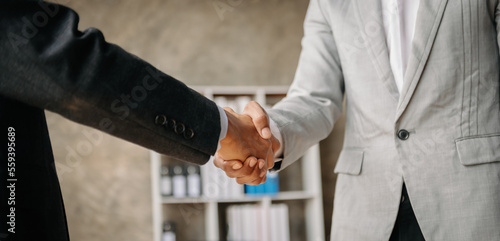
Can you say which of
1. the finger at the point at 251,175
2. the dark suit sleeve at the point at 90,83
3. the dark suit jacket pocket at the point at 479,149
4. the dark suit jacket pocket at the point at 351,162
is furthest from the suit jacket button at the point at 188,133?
the dark suit jacket pocket at the point at 479,149

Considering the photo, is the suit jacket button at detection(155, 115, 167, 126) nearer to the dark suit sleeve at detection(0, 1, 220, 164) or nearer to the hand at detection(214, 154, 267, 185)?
the dark suit sleeve at detection(0, 1, 220, 164)

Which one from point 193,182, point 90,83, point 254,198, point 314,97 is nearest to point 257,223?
point 254,198

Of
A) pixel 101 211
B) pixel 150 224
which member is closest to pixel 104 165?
pixel 101 211

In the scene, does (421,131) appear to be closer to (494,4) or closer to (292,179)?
(494,4)

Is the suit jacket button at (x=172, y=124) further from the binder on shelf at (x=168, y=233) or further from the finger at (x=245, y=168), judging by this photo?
the binder on shelf at (x=168, y=233)

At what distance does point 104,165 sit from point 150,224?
62cm

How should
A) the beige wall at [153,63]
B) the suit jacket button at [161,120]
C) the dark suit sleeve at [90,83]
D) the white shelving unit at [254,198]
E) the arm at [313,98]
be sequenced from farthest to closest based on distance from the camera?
the beige wall at [153,63]
the white shelving unit at [254,198]
the arm at [313,98]
the suit jacket button at [161,120]
the dark suit sleeve at [90,83]

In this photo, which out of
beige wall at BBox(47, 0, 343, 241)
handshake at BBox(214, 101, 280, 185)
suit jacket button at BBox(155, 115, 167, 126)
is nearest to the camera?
suit jacket button at BBox(155, 115, 167, 126)

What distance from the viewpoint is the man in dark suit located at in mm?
858

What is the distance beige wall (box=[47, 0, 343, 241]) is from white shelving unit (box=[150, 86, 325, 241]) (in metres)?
0.32

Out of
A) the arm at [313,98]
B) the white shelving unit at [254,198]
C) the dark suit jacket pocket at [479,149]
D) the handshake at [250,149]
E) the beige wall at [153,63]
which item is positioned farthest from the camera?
the beige wall at [153,63]

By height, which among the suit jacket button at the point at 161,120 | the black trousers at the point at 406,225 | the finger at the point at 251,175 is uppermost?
the suit jacket button at the point at 161,120

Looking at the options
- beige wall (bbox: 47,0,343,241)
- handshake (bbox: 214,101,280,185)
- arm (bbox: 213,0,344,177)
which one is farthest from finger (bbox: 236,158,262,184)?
beige wall (bbox: 47,0,343,241)

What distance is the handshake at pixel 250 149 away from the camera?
141 centimetres
